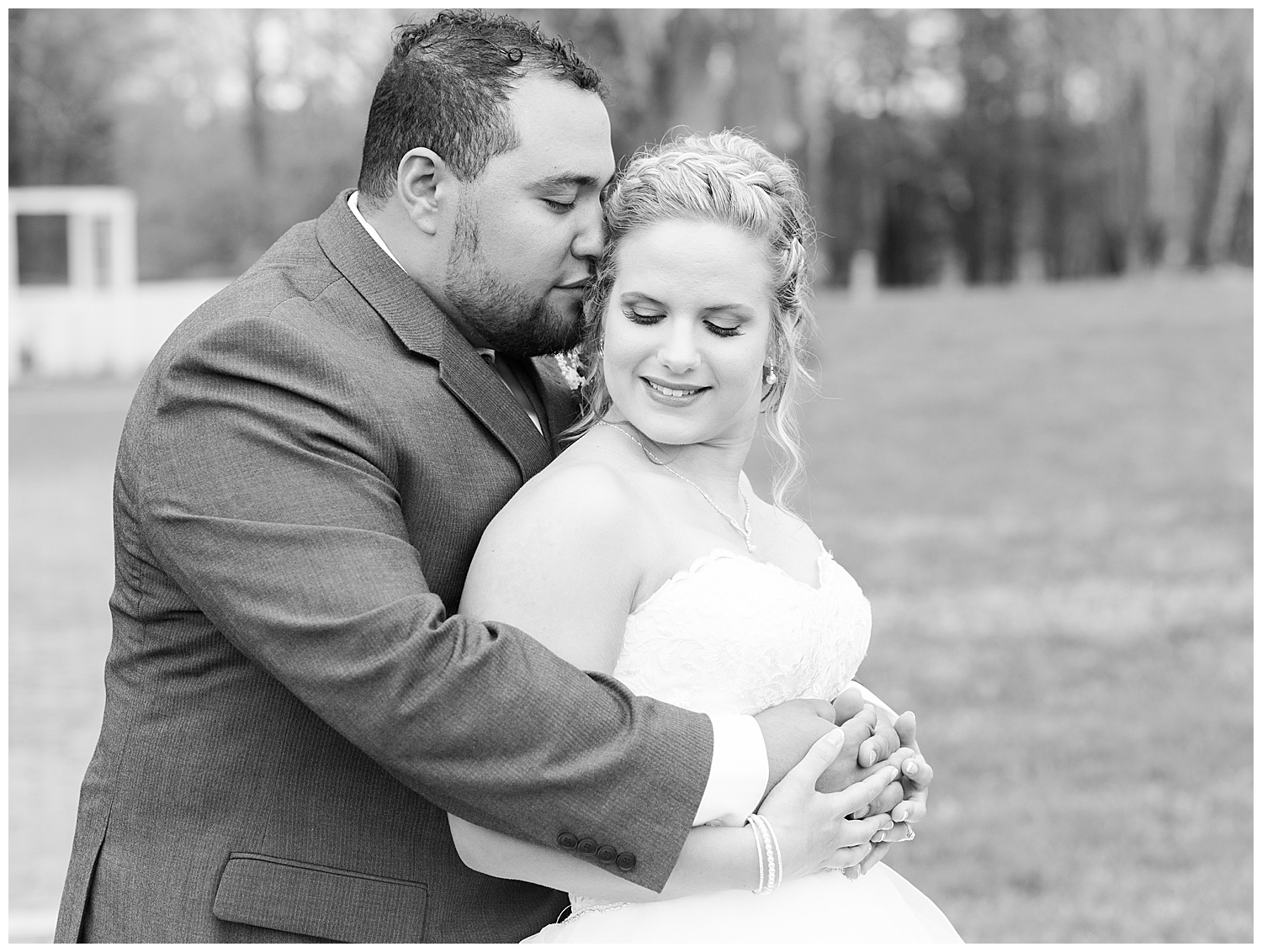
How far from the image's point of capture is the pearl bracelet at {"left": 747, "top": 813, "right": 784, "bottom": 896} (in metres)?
2.48

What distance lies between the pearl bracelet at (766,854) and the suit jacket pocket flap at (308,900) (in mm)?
631

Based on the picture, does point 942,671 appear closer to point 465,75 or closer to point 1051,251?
point 465,75

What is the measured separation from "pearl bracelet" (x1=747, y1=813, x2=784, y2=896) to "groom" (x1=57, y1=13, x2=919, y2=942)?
0.06 meters

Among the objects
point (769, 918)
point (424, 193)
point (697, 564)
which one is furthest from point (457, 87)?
point (769, 918)

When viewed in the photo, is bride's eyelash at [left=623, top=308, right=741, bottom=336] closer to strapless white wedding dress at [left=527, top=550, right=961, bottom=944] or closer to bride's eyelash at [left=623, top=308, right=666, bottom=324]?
bride's eyelash at [left=623, top=308, right=666, bottom=324]

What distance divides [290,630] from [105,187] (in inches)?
1523

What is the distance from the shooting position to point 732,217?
276 centimetres

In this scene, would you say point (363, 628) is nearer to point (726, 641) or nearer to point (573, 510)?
point (573, 510)

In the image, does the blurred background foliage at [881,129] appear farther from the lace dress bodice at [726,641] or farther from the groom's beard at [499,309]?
the lace dress bodice at [726,641]

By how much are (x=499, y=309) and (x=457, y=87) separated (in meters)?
0.42

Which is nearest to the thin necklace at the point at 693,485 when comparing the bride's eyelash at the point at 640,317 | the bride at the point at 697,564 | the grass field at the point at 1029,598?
the bride at the point at 697,564

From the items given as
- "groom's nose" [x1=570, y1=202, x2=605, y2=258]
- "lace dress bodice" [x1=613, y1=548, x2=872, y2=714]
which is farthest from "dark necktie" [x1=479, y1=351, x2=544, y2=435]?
"lace dress bodice" [x1=613, y1=548, x2=872, y2=714]

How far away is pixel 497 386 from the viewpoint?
279 centimetres

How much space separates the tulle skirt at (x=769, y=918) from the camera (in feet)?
8.68
